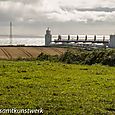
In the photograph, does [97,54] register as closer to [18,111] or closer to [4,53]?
[4,53]

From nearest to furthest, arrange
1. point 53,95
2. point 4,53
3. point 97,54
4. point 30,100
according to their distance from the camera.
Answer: point 30,100 < point 53,95 < point 97,54 < point 4,53

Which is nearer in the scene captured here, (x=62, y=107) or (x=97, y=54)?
(x=62, y=107)

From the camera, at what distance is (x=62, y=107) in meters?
12.7

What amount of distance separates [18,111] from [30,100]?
6.35 feet

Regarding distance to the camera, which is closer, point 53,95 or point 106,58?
point 53,95

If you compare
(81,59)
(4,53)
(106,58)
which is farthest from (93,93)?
(4,53)

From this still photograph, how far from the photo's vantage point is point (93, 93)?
16.2 m

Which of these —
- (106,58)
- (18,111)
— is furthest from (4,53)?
(18,111)

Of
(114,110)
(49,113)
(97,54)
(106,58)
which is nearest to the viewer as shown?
(49,113)

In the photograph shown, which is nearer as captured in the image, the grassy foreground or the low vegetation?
the grassy foreground

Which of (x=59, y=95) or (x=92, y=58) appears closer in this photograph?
(x=59, y=95)

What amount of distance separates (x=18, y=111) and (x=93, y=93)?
549 cm

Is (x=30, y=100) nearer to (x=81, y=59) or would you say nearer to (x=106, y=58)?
(x=106, y=58)

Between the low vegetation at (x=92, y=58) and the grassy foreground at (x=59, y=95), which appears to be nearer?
the grassy foreground at (x=59, y=95)
